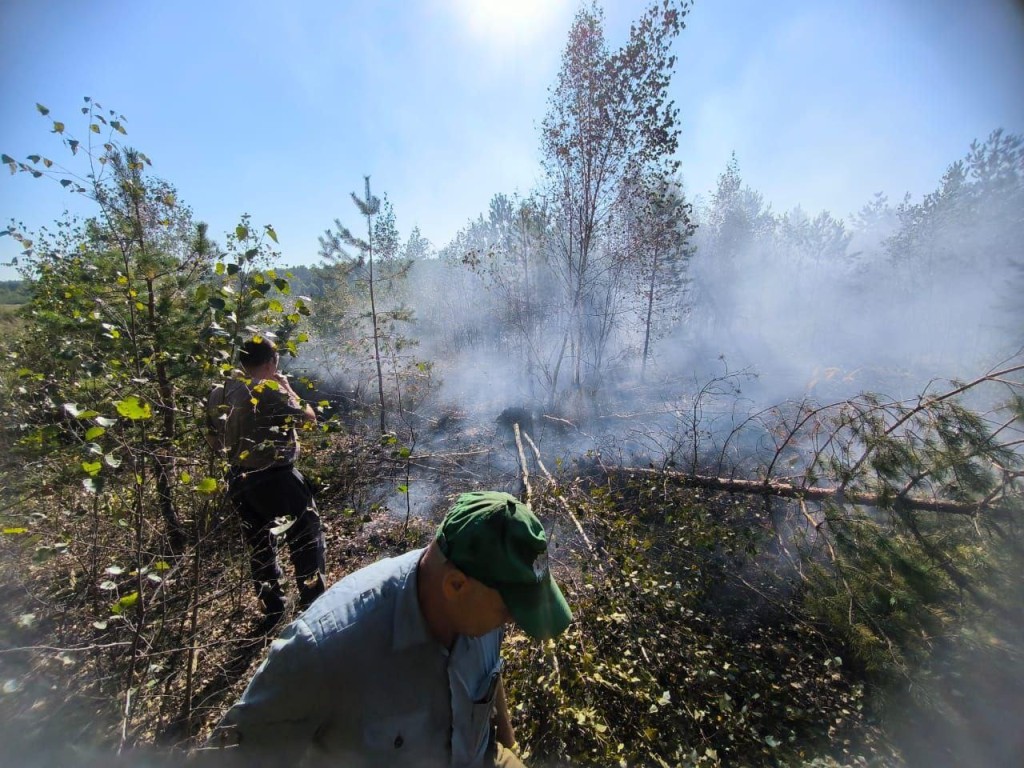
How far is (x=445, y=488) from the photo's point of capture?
6.29 m

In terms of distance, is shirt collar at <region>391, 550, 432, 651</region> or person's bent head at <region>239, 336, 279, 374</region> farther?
person's bent head at <region>239, 336, 279, 374</region>

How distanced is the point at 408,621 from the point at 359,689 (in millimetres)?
244

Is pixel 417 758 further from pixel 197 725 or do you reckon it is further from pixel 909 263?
pixel 909 263

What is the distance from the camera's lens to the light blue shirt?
1.15 m

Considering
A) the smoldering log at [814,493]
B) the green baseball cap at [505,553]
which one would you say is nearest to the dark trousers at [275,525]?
the green baseball cap at [505,553]

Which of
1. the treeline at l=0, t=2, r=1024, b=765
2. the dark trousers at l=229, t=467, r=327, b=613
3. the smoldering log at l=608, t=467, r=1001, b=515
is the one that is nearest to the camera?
the treeline at l=0, t=2, r=1024, b=765

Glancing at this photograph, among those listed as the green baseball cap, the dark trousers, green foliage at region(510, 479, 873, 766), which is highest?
the green baseball cap

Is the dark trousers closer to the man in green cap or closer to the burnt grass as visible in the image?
the burnt grass

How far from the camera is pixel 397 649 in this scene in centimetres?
125

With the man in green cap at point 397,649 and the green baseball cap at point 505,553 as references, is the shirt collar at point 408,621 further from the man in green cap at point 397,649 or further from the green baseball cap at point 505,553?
the green baseball cap at point 505,553

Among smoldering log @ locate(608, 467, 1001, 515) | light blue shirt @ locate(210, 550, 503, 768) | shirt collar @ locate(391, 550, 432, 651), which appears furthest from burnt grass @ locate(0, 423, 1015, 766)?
shirt collar @ locate(391, 550, 432, 651)

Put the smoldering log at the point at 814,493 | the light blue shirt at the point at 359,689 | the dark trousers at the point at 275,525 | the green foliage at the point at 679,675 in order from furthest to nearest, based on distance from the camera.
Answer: the smoldering log at the point at 814,493, the dark trousers at the point at 275,525, the green foliage at the point at 679,675, the light blue shirt at the point at 359,689

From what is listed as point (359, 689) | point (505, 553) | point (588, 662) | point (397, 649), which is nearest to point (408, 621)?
point (397, 649)

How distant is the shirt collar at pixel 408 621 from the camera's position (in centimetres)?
125
